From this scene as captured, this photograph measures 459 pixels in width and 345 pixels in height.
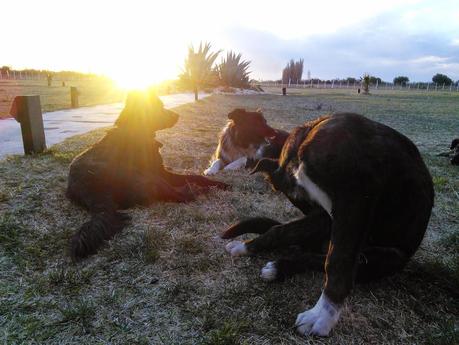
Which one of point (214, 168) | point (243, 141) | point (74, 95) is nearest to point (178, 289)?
point (214, 168)

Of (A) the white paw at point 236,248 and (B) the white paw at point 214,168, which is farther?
(B) the white paw at point 214,168

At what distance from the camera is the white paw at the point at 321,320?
6.96 feet

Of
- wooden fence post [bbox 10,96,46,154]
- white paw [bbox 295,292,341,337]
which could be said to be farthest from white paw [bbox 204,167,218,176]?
white paw [bbox 295,292,341,337]

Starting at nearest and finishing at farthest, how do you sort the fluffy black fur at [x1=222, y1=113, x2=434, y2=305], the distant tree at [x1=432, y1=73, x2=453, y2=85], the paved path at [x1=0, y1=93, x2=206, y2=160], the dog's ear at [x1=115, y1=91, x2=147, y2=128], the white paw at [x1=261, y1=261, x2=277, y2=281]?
the fluffy black fur at [x1=222, y1=113, x2=434, y2=305], the white paw at [x1=261, y1=261, x2=277, y2=281], the dog's ear at [x1=115, y1=91, x2=147, y2=128], the paved path at [x1=0, y1=93, x2=206, y2=160], the distant tree at [x1=432, y1=73, x2=453, y2=85]

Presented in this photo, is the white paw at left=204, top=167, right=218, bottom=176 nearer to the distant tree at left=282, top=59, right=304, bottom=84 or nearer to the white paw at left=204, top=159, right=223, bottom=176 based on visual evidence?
the white paw at left=204, top=159, right=223, bottom=176

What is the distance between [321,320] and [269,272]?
23.4 inches

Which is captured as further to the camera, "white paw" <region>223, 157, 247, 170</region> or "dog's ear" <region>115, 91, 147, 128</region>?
"white paw" <region>223, 157, 247, 170</region>

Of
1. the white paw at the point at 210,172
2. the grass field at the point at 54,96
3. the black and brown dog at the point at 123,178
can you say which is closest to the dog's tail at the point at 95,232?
the black and brown dog at the point at 123,178

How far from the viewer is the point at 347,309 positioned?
93.2 inches

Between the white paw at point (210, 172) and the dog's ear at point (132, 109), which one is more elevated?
the dog's ear at point (132, 109)

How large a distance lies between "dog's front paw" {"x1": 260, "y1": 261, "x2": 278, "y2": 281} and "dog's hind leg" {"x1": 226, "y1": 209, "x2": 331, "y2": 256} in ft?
0.81

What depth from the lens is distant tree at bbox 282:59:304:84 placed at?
65.8 meters

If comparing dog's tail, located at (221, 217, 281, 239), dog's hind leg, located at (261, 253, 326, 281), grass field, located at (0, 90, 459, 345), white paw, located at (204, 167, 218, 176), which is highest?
dog's tail, located at (221, 217, 281, 239)

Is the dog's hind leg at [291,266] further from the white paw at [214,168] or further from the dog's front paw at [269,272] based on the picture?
the white paw at [214,168]
